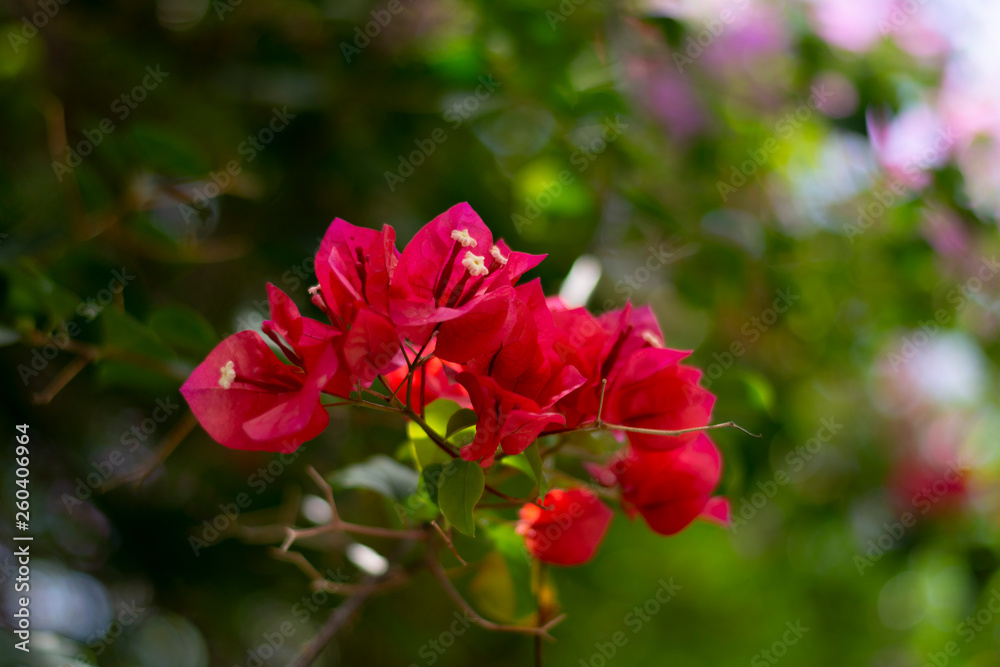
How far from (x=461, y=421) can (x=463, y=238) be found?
4.3 inches

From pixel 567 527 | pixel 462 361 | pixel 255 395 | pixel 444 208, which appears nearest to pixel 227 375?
pixel 255 395

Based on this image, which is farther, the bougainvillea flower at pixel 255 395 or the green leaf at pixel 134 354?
the green leaf at pixel 134 354

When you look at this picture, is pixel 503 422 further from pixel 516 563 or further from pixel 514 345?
pixel 516 563

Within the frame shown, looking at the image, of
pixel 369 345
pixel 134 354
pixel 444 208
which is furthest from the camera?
pixel 444 208

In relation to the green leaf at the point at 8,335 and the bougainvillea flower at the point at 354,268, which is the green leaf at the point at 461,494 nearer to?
the bougainvillea flower at the point at 354,268

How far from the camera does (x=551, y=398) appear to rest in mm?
431

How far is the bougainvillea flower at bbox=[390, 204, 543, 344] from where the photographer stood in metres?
0.42

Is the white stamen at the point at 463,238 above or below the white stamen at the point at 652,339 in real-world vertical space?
above

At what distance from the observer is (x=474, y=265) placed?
0.41 meters

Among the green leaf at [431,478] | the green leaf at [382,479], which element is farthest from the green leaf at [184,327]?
the green leaf at [431,478]

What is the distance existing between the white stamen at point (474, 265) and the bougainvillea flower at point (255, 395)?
3.4 inches

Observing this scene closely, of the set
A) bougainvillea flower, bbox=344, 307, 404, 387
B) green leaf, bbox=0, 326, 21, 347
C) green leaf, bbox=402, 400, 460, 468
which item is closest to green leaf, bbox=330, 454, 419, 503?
green leaf, bbox=402, 400, 460, 468

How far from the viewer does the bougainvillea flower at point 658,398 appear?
0.48m

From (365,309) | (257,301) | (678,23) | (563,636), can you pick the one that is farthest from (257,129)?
(563,636)
